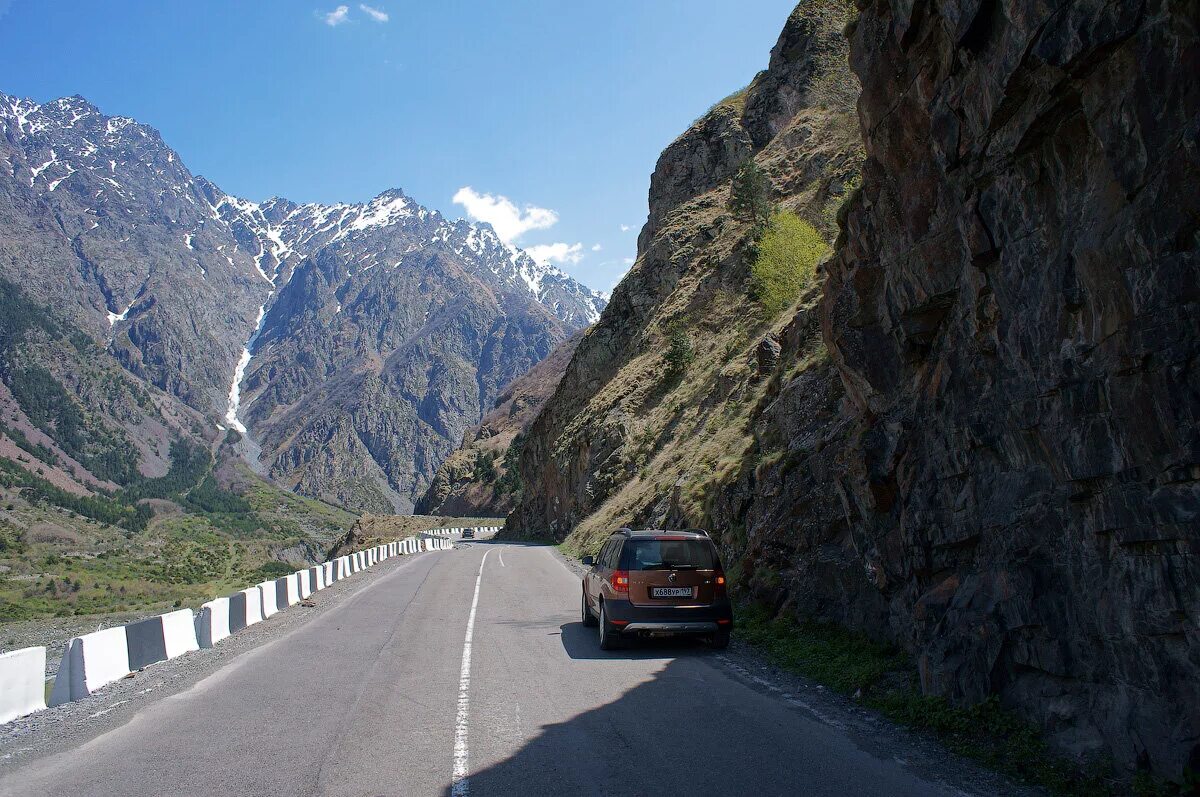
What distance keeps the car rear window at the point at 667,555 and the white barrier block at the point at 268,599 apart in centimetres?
999

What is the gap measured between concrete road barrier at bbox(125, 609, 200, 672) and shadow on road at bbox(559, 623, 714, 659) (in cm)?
627

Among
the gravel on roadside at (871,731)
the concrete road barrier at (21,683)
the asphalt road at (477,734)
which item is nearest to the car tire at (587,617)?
the asphalt road at (477,734)

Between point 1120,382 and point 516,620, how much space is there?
→ 1212 centimetres

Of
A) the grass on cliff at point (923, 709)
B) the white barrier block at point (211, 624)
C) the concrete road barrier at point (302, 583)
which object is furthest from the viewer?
the concrete road barrier at point (302, 583)

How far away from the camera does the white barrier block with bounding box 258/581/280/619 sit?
17641mm

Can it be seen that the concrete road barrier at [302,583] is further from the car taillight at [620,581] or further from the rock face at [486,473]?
the rock face at [486,473]

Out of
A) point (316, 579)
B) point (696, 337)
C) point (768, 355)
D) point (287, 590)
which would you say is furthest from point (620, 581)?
point (696, 337)

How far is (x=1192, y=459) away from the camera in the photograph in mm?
5277

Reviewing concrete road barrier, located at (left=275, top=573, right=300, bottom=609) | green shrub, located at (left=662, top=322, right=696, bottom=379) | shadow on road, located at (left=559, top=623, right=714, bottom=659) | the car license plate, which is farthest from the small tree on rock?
the car license plate

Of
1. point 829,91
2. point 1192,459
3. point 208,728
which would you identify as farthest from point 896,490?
point 829,91

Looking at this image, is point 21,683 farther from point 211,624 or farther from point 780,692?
point 780,692

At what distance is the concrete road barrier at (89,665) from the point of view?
9680mm

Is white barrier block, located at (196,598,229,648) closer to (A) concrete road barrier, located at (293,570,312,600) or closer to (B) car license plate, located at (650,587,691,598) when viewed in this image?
(A) concrete road barrier, located at (293,570,312,600)

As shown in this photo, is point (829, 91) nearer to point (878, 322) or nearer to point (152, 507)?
point (878, 322)
